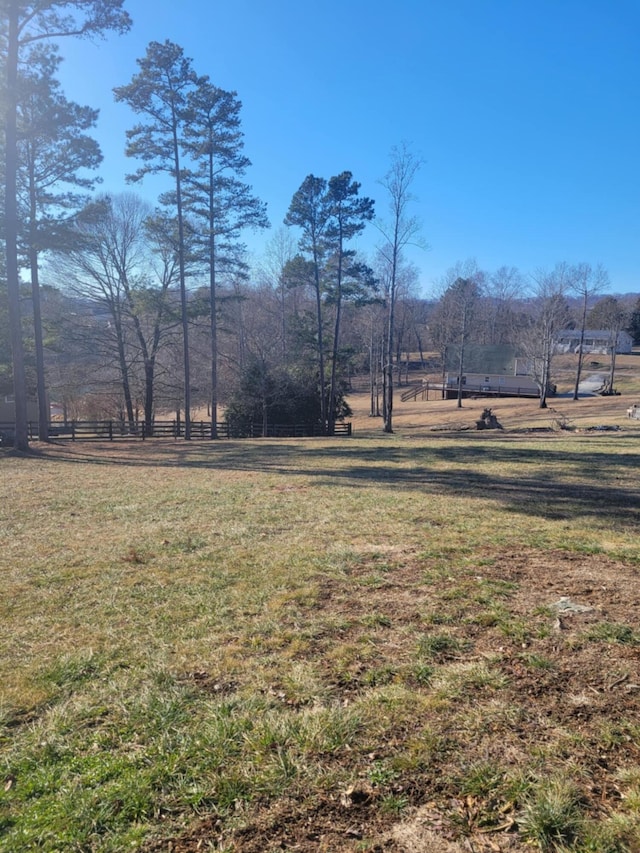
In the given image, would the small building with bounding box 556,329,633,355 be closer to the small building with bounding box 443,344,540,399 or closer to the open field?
the small building with bounding box 443,344,540,399

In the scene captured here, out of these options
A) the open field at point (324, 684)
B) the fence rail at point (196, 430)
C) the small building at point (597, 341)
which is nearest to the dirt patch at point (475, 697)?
the open field at point (324, 684)

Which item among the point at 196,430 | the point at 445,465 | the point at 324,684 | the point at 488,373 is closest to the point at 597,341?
the point at 488,373

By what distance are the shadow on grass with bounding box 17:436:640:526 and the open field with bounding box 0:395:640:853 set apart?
3.32 feet

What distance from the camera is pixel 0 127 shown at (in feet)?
49.2

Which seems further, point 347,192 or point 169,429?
point 347,192

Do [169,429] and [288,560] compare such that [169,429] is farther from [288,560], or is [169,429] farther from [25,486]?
[288,560]

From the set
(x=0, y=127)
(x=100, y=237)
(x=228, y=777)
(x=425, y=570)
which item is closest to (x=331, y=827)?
(x=228, y=777)

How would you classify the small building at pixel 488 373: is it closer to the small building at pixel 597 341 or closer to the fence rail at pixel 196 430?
the small building at pixel 597 341

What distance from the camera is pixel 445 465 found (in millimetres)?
11945

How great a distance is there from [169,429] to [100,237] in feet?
→ 31.5

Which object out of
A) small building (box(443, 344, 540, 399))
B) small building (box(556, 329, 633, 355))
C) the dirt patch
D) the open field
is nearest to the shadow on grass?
the open field

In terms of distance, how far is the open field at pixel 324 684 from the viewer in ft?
6.49

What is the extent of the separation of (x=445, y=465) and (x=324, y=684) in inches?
376

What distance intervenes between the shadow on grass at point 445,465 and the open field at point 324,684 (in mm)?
1013
